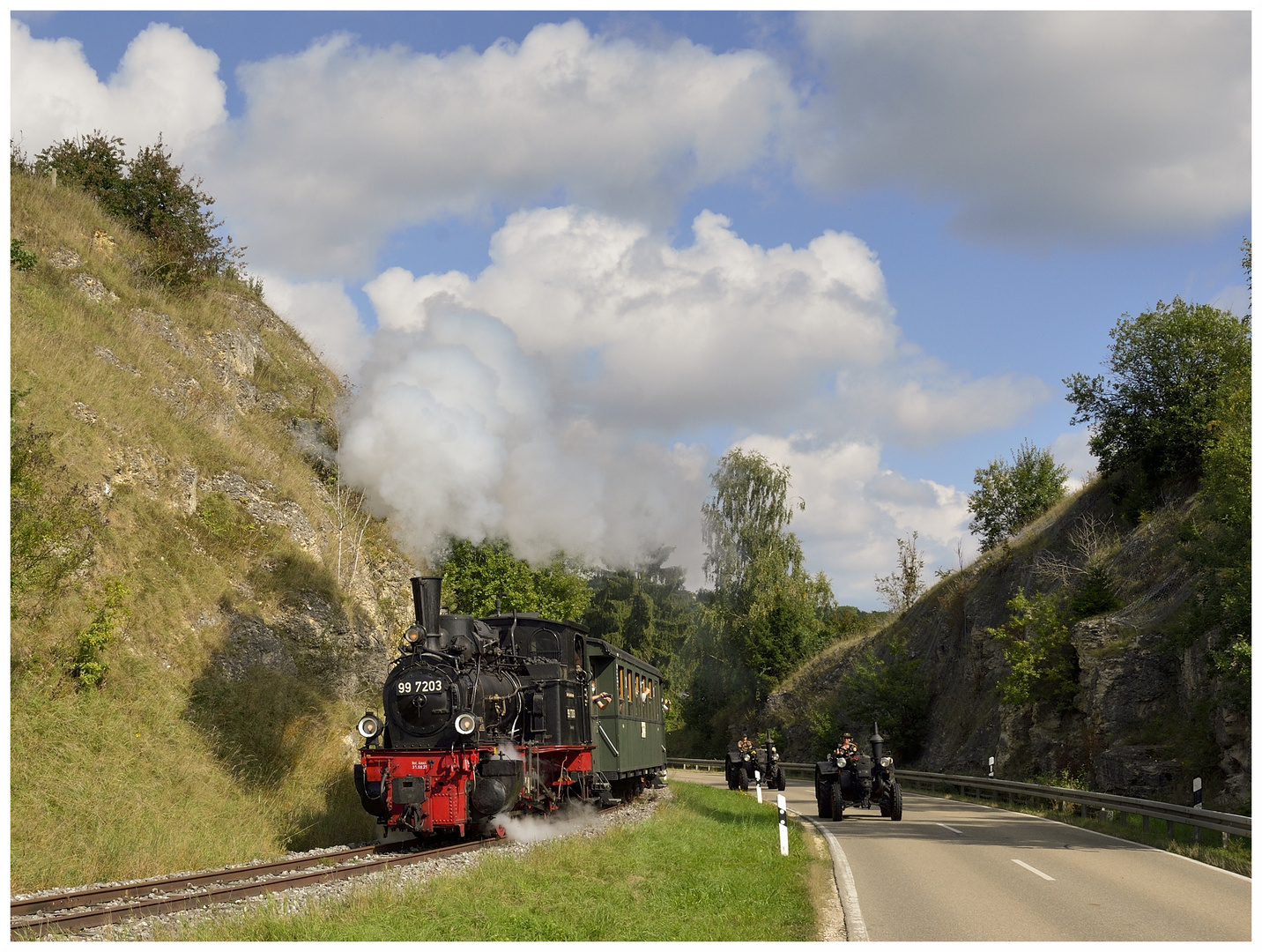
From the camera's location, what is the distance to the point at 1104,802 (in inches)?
732

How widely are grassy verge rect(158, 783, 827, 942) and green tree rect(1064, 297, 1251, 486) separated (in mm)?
26305

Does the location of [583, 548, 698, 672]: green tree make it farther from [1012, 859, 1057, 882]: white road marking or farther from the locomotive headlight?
[1012, 859, 1057, 882]: white road marking

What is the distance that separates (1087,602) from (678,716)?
103ft

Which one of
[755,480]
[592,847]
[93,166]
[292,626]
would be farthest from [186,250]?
[592,847]

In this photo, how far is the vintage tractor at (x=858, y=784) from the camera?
770 inches

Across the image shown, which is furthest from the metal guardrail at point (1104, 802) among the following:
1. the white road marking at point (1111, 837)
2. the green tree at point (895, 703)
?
the green tree at point (895, 703)

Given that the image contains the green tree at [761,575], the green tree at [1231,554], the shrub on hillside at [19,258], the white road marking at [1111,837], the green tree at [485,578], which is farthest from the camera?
the green tree at [761,575]

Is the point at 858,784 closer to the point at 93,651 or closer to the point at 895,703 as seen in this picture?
the point at 93,651

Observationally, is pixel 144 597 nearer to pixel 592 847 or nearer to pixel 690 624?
pixel 592 847

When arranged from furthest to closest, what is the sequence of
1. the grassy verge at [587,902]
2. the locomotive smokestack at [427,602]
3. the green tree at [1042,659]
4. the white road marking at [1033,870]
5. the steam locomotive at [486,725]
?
the green tree at [1042,659] → the locomotive smokestack at [427,602] → the steam locomotive at [486,725] → the white road marking at [1033,870] → the grassy verge at [587,902]

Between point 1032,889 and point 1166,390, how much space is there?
2856cm

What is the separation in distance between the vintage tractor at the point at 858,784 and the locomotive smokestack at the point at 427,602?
941cm

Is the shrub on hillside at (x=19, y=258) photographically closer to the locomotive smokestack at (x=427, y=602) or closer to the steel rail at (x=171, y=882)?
the locomotive smokestack at (x=427, y=602)

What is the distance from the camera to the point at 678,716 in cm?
5816
